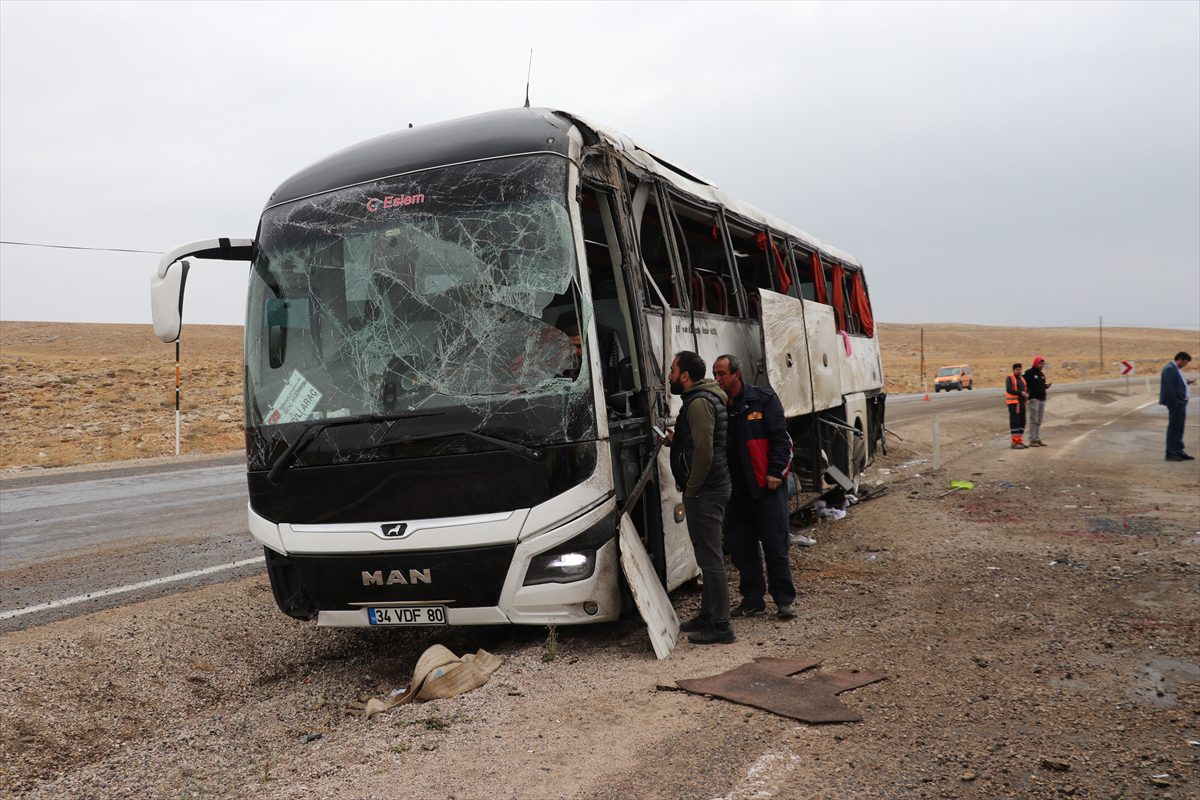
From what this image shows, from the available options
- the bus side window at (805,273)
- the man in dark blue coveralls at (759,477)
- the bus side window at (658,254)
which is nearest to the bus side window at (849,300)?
the bus side window at (805,273)

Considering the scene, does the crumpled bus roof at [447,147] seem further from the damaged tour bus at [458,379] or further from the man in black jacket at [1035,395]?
the man in black jacket at [1035,395]

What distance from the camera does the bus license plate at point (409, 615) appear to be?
5.34 m

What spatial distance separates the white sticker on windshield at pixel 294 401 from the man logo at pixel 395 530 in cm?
82

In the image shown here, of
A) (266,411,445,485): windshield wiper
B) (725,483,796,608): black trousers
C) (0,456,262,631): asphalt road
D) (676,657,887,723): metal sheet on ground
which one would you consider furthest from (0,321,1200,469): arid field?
(676,657,887,723): metal sheet on ground

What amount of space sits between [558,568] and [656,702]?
2.98 feet

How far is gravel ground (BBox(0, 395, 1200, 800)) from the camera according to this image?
12.9 feet

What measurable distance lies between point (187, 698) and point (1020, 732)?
451 cm

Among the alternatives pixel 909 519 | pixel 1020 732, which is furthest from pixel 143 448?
pixel 1020 732

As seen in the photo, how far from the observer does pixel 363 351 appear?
548cm

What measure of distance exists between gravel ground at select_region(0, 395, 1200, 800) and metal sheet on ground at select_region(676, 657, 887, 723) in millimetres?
90

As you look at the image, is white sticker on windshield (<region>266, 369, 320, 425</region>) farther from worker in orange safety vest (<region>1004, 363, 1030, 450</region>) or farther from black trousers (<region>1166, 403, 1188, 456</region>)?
worker in orange safety vest (<region>1004, 363, 1030, 450</region>)

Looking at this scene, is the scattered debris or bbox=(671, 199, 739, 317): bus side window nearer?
the scattered debris

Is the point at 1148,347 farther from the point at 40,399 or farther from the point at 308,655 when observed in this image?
the point at 308,655

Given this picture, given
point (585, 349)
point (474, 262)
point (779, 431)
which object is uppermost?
point (474, 262)
